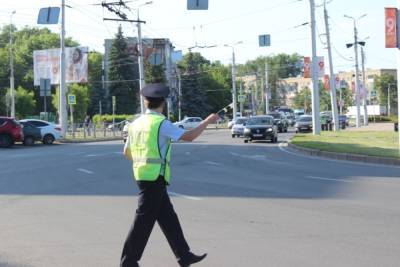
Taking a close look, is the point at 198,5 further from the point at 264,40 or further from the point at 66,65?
the point at 66,65

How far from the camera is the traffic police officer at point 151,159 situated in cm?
566

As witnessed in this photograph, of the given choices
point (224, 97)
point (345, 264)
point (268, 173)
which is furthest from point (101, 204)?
point (224, 97)

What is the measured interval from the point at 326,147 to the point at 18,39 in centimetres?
11706

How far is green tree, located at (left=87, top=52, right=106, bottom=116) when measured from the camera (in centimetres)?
10488

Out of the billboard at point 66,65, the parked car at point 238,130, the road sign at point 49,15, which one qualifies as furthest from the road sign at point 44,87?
the billboard at point 66,65

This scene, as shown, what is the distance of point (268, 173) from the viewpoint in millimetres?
17141

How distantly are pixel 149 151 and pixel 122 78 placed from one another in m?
96.0

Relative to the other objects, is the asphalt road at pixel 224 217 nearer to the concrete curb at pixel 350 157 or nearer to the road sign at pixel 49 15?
the concrete curb at pixel 350 157

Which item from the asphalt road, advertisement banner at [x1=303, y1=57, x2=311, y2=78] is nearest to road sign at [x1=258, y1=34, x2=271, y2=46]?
advertisement banner at [x1=303, y1=57, x2=311, y2=78]

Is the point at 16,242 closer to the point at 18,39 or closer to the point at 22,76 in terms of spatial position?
the point at 22,76

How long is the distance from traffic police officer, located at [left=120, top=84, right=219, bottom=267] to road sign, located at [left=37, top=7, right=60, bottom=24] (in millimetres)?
34371

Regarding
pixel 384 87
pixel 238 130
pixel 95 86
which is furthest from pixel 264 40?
pixel 384 87

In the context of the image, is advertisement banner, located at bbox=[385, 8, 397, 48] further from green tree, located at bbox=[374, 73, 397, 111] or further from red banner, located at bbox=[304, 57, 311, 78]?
green tree, located at bbox=[374, 73, 397, 111]

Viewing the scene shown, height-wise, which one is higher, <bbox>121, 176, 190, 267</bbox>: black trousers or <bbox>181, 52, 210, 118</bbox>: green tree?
<bbox>181, 52, 210, 118</bbox>: green tree
